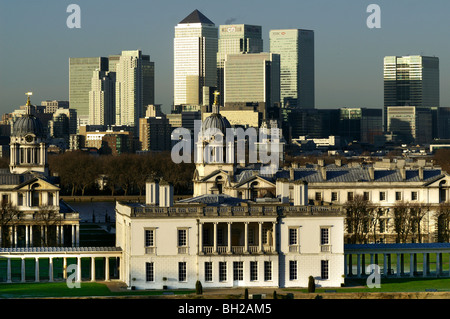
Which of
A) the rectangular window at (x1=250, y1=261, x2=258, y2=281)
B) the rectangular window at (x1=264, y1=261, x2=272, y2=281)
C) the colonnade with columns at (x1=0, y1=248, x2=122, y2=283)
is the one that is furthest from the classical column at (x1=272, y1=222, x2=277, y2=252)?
the colonnade with columns at (x1=0, y1=248, x2=122, y2=283)

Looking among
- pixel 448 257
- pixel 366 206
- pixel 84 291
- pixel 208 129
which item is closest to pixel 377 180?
pixel 366 206

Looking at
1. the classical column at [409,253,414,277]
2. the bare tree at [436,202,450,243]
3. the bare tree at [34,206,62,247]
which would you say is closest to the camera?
the classical column at [409,253,414,277]

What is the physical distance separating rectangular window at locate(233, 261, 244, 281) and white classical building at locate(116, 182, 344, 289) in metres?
0.02

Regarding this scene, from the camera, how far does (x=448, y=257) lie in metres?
83.8

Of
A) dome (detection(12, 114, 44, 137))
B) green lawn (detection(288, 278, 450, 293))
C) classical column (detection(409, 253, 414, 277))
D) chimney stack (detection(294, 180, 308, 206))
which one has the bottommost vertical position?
green lawn (detection(288, 278, 450, 293))

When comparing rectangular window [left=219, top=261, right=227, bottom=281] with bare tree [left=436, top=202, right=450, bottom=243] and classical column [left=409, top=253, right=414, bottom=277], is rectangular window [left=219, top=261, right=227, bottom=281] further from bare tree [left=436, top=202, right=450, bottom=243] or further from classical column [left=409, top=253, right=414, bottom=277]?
bare tree [left=436, top=202, right=450, bottom=243]

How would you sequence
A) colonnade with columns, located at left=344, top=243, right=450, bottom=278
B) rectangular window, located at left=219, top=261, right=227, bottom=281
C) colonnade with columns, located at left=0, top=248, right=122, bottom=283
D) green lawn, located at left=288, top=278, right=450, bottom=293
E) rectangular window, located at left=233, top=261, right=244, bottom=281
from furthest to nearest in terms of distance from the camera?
colonnade with columns, located at left=344, top=243, right=450, bottom=278, colonnade with columns, located at left=0, top=248, right=122, bottom=283, rectangular window, located at left=233, top=261, right=244, bottom=281, rectangular window, located at left=219, top=261, right=227, bottom=281, green lawn, located at left=288, top=278, right=450, bottom=293

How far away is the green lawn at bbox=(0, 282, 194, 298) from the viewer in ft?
218

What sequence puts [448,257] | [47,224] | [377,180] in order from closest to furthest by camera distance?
[448,257]
[47,224]
[377,180]

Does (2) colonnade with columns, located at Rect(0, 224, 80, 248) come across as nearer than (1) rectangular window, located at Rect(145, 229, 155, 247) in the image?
No

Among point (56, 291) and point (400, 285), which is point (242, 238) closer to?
point (400, 285)

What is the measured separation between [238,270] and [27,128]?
43.7 metres
